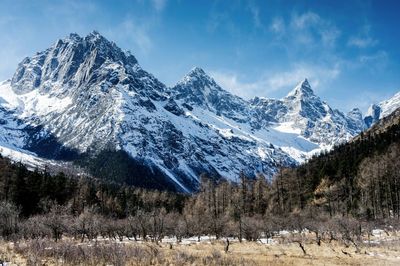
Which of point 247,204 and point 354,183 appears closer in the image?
point 354,183

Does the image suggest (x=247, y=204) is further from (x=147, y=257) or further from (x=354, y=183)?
(x=147, y=257)

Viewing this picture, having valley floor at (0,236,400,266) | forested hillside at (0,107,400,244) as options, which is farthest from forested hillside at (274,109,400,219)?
valley floor at (0,236,400,266)

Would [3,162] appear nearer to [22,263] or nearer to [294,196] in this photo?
[294,196]

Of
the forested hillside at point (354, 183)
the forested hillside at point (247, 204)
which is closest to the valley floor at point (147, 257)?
the forested hillside at point (247, 204)

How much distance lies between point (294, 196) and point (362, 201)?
29.0m

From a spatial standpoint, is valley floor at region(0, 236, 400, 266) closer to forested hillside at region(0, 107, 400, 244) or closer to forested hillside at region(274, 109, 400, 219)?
forested hillside at region(0, 107, 400, 244)

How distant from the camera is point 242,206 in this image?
4604 inches

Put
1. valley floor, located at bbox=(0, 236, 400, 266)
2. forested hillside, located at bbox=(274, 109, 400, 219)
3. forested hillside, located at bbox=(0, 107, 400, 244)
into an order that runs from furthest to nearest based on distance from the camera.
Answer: forested hillside, located at bbox=(274, 109, 400, 219), forested hillside, located at bbox=(0, 107, 400, 244), valley floor, located at bbox=(0, 236, 400, 266)

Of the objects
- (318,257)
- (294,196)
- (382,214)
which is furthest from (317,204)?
(318,257)

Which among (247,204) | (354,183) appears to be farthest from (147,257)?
(354,183)

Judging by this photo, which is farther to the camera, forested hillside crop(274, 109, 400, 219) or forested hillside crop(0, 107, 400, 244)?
forested hillside crop(274, 109, 400, 219)

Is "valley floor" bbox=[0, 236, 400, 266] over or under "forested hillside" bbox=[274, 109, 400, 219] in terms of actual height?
under

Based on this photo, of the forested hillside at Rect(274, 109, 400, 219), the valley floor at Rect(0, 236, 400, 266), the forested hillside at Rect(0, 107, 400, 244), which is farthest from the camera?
the forested hillside at Rect(274, 109, 400, 219)

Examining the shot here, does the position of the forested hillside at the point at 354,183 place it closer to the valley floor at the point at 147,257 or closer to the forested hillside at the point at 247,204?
the forested hillside at the point at 247,204
